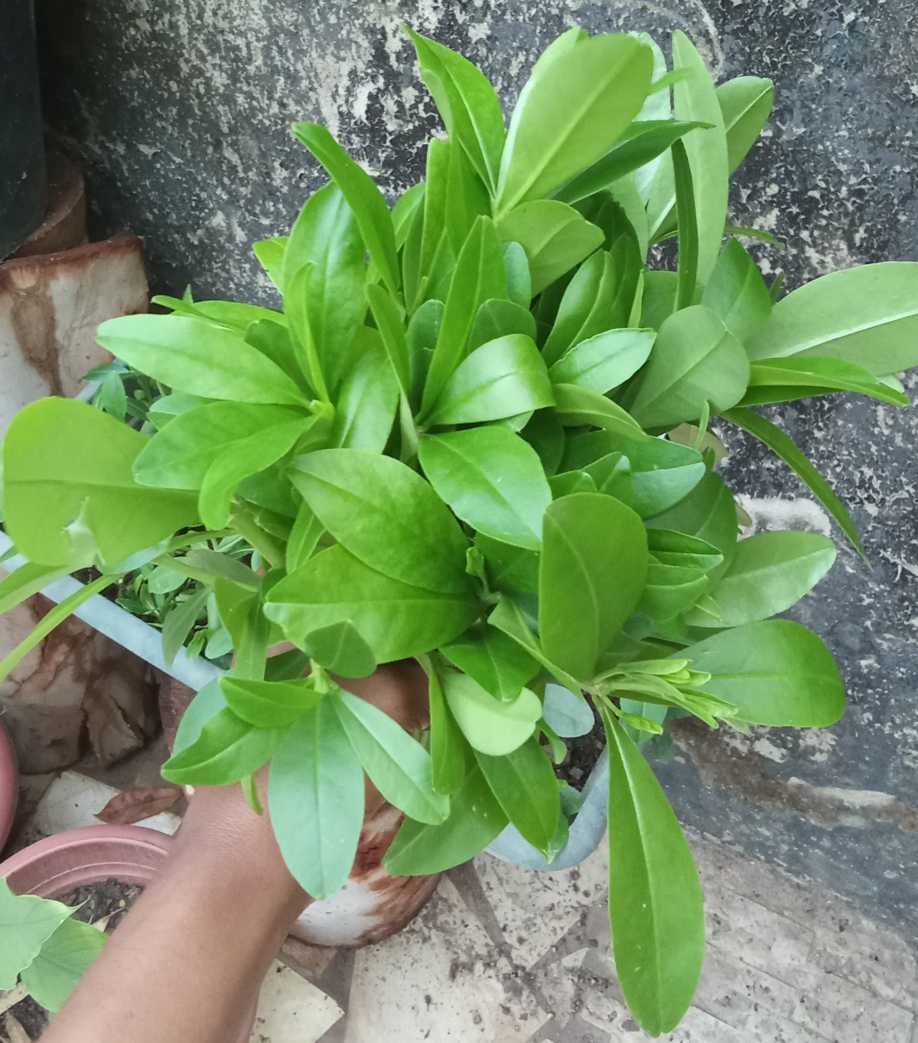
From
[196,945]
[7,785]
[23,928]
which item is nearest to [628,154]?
[196,945]

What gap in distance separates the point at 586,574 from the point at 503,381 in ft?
0.29

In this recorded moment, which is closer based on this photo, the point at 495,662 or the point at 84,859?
the point at 495,662

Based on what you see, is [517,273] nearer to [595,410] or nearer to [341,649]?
[595,410]

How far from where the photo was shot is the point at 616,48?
1.16 ft

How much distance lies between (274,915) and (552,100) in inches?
18.5

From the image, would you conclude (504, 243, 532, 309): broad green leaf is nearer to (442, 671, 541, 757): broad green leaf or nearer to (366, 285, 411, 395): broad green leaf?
(366, 285, 411, 395): broad green leaf

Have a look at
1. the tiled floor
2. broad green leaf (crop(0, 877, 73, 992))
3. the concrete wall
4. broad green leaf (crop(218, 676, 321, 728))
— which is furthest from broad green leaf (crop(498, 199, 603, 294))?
the tiled floor

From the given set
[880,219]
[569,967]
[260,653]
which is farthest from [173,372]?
[569,967]

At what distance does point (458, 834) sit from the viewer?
1.57ft

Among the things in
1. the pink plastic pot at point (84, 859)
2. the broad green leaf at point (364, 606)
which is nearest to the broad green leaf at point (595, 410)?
the broad green leaf at point (364, 606)

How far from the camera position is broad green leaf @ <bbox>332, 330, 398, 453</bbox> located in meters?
0.41

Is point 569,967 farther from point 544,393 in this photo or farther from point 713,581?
point 544,393

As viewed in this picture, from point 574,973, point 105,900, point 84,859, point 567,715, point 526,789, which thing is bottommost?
point 574,973

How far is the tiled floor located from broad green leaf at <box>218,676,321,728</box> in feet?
2.63
